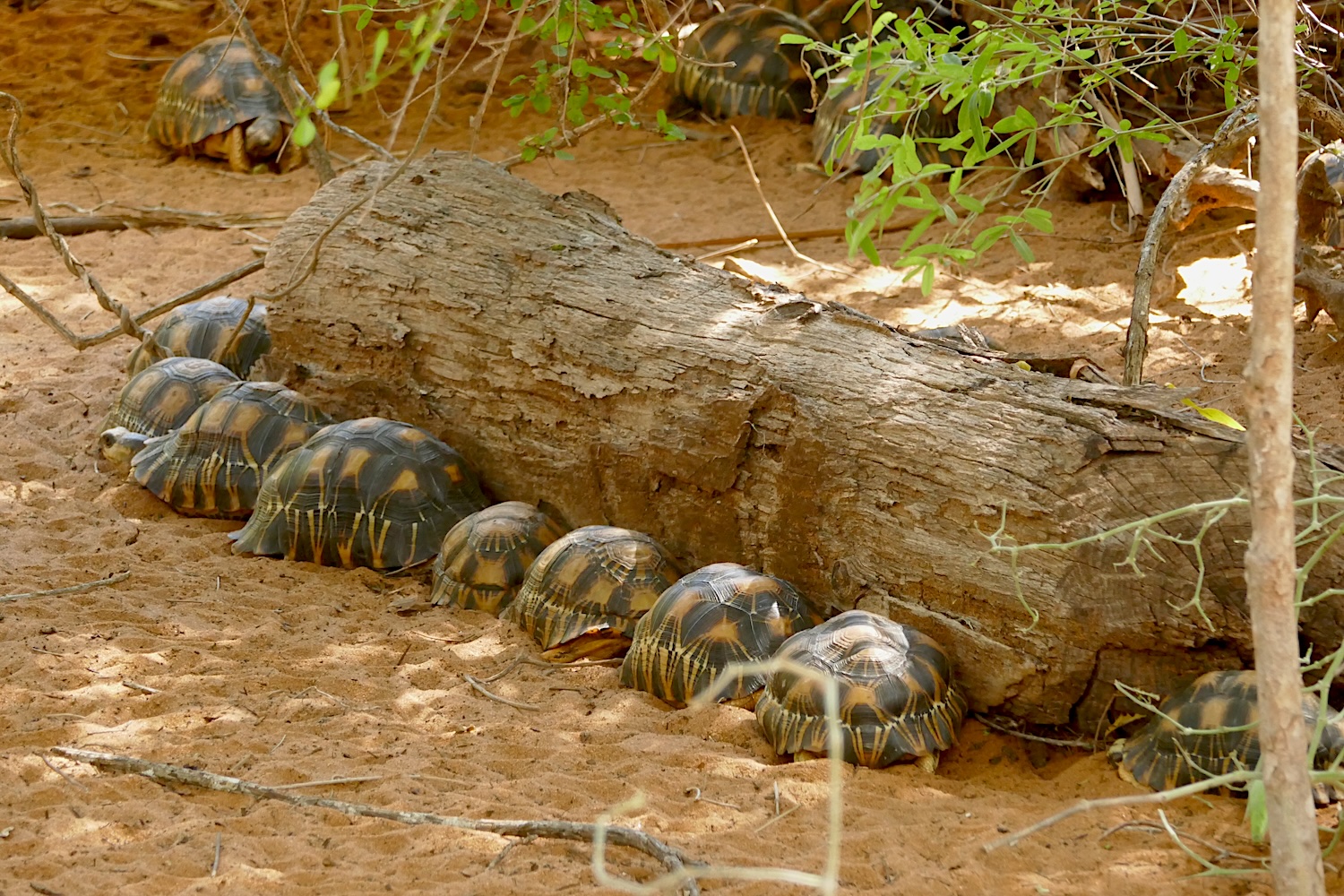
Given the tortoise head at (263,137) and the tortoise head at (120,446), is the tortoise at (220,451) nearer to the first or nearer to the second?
the tortoise head at (120,446)

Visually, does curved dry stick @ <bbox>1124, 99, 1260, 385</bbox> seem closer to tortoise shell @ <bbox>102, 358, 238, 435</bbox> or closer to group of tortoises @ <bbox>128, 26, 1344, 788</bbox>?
group of tortoises @ <bbox>128, 26, 1344, 788</bbox>

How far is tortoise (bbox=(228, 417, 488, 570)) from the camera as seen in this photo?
195 inches

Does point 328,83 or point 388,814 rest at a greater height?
point 328,83

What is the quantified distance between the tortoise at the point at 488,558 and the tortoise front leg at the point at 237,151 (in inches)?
258

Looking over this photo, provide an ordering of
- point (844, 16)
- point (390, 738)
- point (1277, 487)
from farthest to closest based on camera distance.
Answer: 1. point (844, 16)
2. point (390, 738)
3. point (1277, 487)

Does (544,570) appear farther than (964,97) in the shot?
Yes

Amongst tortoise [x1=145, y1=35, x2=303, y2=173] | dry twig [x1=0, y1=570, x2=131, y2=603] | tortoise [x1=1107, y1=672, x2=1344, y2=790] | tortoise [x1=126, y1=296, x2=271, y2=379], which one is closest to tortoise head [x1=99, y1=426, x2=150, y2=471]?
tortoise [x1=126, y1=296, x2=271, y2=379]

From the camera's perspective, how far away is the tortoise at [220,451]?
209 inches

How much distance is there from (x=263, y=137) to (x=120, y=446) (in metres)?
5.35

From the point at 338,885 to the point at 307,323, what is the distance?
10.9 feet

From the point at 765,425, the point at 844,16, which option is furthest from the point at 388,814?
the point at 844,16

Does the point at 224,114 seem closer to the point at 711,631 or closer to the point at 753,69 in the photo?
the point at 753,69

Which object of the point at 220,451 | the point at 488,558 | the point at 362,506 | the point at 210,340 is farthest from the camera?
the point at 210,340

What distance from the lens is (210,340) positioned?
6.28 metres
